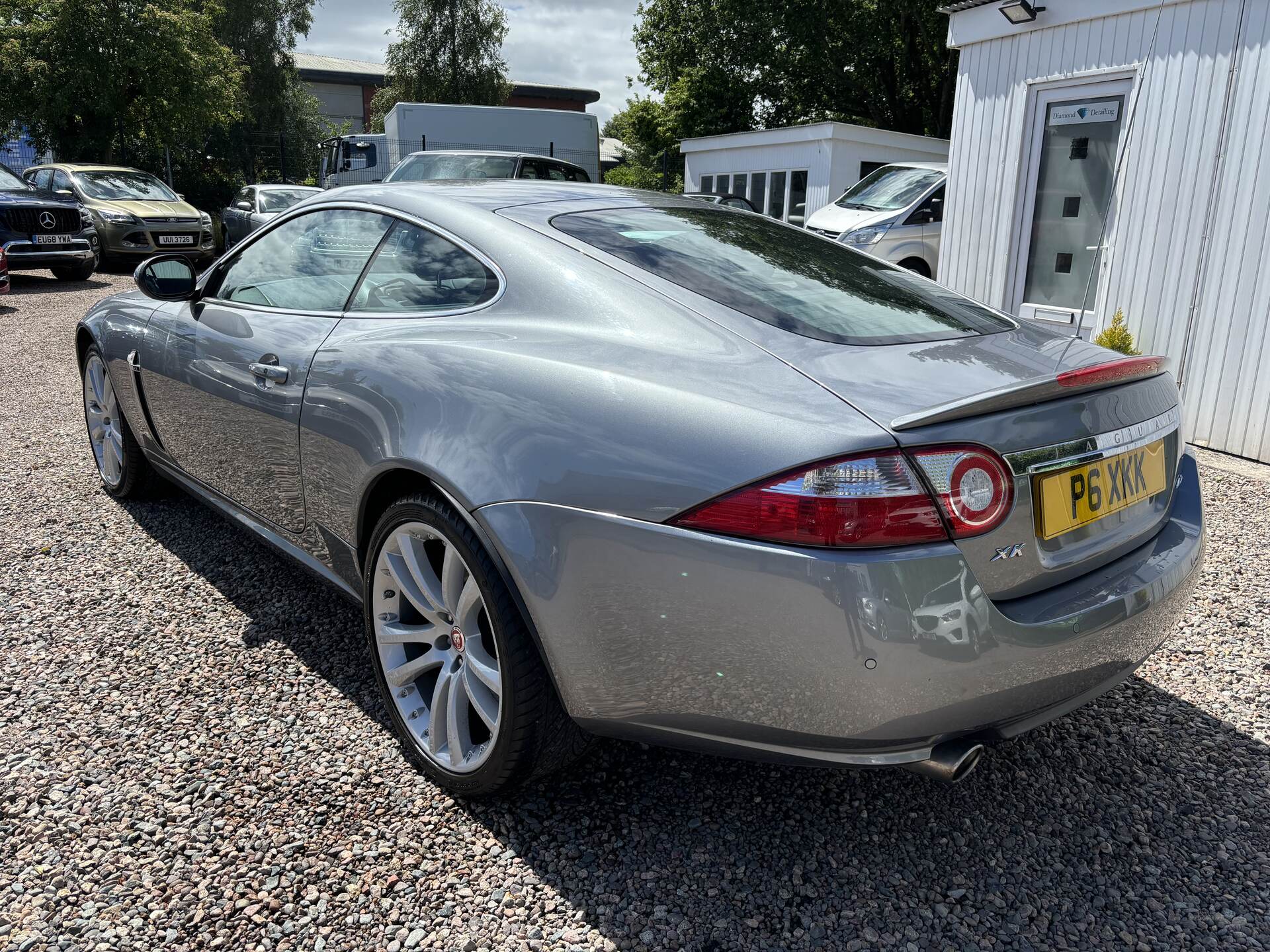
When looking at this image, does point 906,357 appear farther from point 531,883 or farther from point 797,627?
point 531,883

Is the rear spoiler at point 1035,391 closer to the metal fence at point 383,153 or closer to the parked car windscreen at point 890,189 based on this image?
the parked car windscreen at point 890,189

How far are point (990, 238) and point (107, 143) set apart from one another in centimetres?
2091

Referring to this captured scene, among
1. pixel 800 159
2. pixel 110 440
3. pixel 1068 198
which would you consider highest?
pixel 800 159

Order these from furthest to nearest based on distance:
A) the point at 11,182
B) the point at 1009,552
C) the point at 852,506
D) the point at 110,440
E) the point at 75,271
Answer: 1. the point at 75,271
2. the point at 11,182
3. the point at 110,440
4. the point at 1009,552
5. the point at 852,506

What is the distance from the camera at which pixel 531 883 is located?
2107 mm

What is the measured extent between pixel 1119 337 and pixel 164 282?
5865 millimetres

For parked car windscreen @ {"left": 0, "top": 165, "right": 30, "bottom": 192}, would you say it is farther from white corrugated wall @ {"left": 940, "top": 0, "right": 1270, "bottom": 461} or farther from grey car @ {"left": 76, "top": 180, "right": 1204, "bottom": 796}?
grey car @ {"left": 76, "top": 180, "right": 1204, "bottom": 796}

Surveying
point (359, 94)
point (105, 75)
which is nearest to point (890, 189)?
point (105, 75)

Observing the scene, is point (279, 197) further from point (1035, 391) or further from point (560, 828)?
point (1035, 391)

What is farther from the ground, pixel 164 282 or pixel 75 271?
pixel 164 282

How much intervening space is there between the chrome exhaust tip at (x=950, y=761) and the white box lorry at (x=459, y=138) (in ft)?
57.1

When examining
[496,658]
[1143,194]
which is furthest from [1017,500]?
[1143,194]

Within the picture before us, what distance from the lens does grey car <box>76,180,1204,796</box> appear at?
1.74 meters

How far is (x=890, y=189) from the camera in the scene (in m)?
12.0
